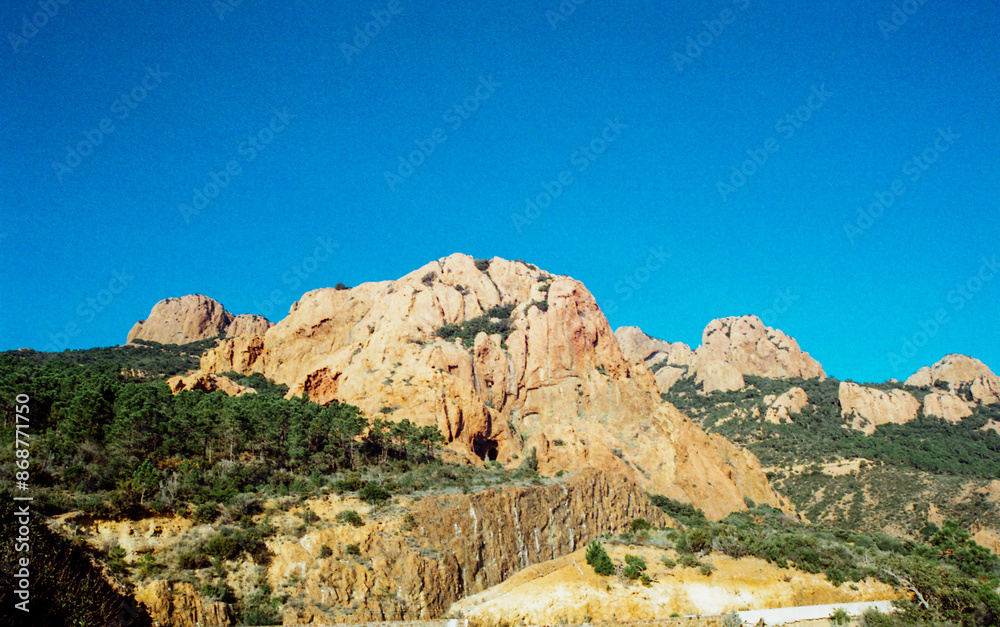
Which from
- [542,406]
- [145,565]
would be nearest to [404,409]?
[542,406]

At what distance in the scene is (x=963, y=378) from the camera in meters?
126

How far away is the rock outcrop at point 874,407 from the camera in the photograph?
328ft

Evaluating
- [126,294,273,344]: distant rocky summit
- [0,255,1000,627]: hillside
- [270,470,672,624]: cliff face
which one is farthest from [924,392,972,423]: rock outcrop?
[126,294,273,344]: distant rocky summit

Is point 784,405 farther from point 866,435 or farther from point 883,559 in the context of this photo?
point 883,559

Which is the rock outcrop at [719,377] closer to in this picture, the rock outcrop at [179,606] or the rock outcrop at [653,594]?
the rock outcrop at [653,594]

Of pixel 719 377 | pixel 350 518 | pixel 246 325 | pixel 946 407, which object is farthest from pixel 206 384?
pixel 946 407

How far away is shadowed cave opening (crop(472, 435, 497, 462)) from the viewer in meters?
59.1

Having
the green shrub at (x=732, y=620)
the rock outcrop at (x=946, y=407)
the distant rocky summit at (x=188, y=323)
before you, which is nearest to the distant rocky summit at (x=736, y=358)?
the rock outcrop at (x=946, y=407)

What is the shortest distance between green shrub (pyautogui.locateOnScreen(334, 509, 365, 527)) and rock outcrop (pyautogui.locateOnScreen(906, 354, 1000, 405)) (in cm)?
13149

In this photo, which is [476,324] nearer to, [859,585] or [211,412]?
[211,412]

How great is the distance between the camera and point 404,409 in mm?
57344

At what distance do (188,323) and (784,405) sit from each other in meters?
116

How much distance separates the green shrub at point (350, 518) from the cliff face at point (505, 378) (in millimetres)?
20669

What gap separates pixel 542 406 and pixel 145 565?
50.9 meters
